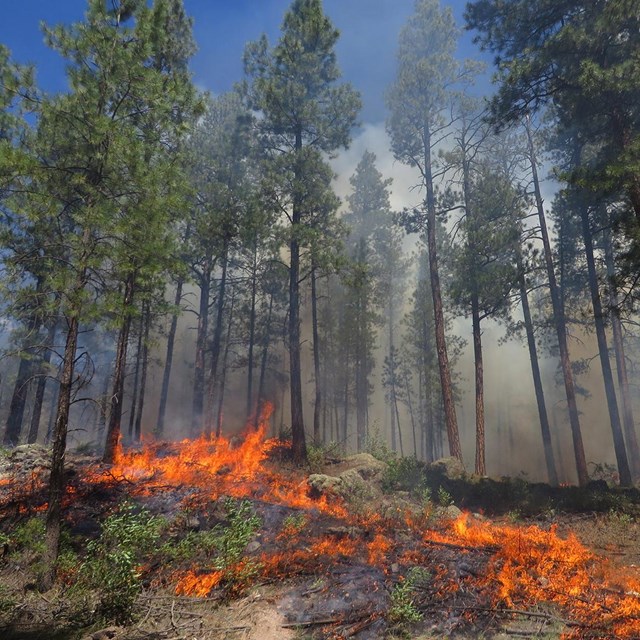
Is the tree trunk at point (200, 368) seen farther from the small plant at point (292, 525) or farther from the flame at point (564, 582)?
the flame at point (564, 582)

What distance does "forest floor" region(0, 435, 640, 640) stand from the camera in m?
6.02

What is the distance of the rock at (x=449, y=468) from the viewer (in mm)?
15531

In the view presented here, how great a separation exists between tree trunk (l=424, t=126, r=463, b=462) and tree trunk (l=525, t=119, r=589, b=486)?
506 cm

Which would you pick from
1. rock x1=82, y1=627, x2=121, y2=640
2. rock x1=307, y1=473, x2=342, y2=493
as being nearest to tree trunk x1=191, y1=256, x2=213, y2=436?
rock x1=307, y1=473, x2=342, y2=493

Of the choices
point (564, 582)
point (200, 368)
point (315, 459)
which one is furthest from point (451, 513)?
point (200, 368)

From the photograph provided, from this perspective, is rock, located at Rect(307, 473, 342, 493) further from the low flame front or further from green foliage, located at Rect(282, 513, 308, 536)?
green foliage, located at Rect(282, 513, 308, 536)

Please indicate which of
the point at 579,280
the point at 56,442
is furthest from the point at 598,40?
the point at 56,442

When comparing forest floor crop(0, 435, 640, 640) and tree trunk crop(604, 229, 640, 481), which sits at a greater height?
tree trunk crop(604, 229, 640, 481)

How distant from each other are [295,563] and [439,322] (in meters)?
13.4

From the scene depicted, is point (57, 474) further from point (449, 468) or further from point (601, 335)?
point (601, 335)

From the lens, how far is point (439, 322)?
19.0m

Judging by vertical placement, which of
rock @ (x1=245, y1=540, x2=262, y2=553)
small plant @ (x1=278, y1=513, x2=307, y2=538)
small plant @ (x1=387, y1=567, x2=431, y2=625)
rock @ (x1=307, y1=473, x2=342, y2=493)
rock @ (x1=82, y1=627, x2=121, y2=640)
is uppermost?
rock @ (x1=307, y1=473, x2=342, y2=493)

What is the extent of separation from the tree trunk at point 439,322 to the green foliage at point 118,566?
12.6 m

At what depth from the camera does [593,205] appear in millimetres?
17578
